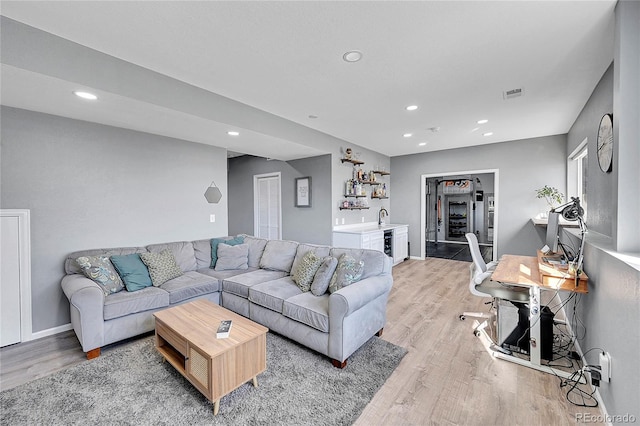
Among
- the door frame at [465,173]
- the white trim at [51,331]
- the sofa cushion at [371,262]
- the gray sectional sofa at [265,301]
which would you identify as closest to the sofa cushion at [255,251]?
the gray sectional sofa at [265,301]

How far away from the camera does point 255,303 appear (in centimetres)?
285

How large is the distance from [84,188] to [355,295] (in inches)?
129

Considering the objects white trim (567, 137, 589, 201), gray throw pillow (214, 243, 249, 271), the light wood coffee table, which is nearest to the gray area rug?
the light wood coffee table

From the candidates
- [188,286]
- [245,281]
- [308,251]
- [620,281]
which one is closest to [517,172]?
[620,281]

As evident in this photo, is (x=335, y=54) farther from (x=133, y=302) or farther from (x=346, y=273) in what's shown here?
(x=133, y=302)

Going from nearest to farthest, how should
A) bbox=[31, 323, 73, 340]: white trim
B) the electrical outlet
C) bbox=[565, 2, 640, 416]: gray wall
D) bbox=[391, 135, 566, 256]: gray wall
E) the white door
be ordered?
bbox=[565, 2, 640, 416]: gray wall
the electrical outlet
bbox=[31, 323, 73, 340]: white trim
bbox=[391, 135, 566, 256]: gray wall
the white door

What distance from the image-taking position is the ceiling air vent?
114 inches

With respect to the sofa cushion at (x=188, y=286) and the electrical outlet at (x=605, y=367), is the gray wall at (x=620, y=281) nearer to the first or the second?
the electrical outlet at (x=605, y=367)

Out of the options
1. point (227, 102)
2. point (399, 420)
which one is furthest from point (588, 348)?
point (227, 102)

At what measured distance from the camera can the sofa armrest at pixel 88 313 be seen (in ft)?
7.63

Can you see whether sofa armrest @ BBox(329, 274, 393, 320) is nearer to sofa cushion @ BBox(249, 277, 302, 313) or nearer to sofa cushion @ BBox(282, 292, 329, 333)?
sofa cushion @ BBox(282, 292, 329, 333)

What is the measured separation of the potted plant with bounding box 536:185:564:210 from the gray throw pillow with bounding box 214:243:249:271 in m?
5.42

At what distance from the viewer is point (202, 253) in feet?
12.6

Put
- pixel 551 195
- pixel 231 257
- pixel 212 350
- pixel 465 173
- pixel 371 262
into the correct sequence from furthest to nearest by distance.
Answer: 1. pixel 465 173
2. pixel 551 195
3. pixel 231 257
4. pixel 371 262
5. pixel 212 350
